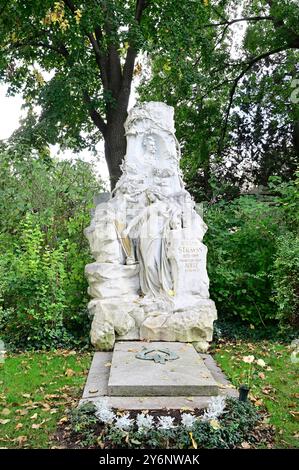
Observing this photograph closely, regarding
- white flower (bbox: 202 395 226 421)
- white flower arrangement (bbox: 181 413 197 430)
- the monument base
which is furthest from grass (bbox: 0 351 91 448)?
white flower (bbox: 202 395 226 421)

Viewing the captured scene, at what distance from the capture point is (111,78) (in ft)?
40.4

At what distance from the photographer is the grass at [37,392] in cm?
411

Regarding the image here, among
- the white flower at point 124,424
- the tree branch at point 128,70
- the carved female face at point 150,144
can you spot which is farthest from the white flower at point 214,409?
the tree branch at point 128,70

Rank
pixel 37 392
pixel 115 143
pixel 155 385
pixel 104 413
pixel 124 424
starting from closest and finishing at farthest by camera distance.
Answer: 1. pixel 124 424
2. pixel 104 413
3. pixel 155 385
4. pixel 37 392
5. pixel 115 143

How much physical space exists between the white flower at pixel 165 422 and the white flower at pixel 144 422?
68 mm

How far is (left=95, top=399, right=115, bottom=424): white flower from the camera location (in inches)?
154

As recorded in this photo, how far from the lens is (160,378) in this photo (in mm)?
4539

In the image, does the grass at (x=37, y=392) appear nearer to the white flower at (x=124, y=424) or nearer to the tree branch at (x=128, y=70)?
the white flower at (x=124, y=424)

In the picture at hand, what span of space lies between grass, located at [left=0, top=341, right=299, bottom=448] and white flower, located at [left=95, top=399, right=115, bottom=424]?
41 cm

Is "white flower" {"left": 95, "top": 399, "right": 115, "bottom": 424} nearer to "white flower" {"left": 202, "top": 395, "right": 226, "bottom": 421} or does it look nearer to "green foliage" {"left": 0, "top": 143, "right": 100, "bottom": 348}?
"white flower" {"left": 202, "top": 395, "right": 226, "bottom": 421}

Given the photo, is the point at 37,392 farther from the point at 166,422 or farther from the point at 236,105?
the point at 236,105

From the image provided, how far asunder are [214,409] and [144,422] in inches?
23.9

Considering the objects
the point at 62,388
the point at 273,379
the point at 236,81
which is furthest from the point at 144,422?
the point at 236,81
